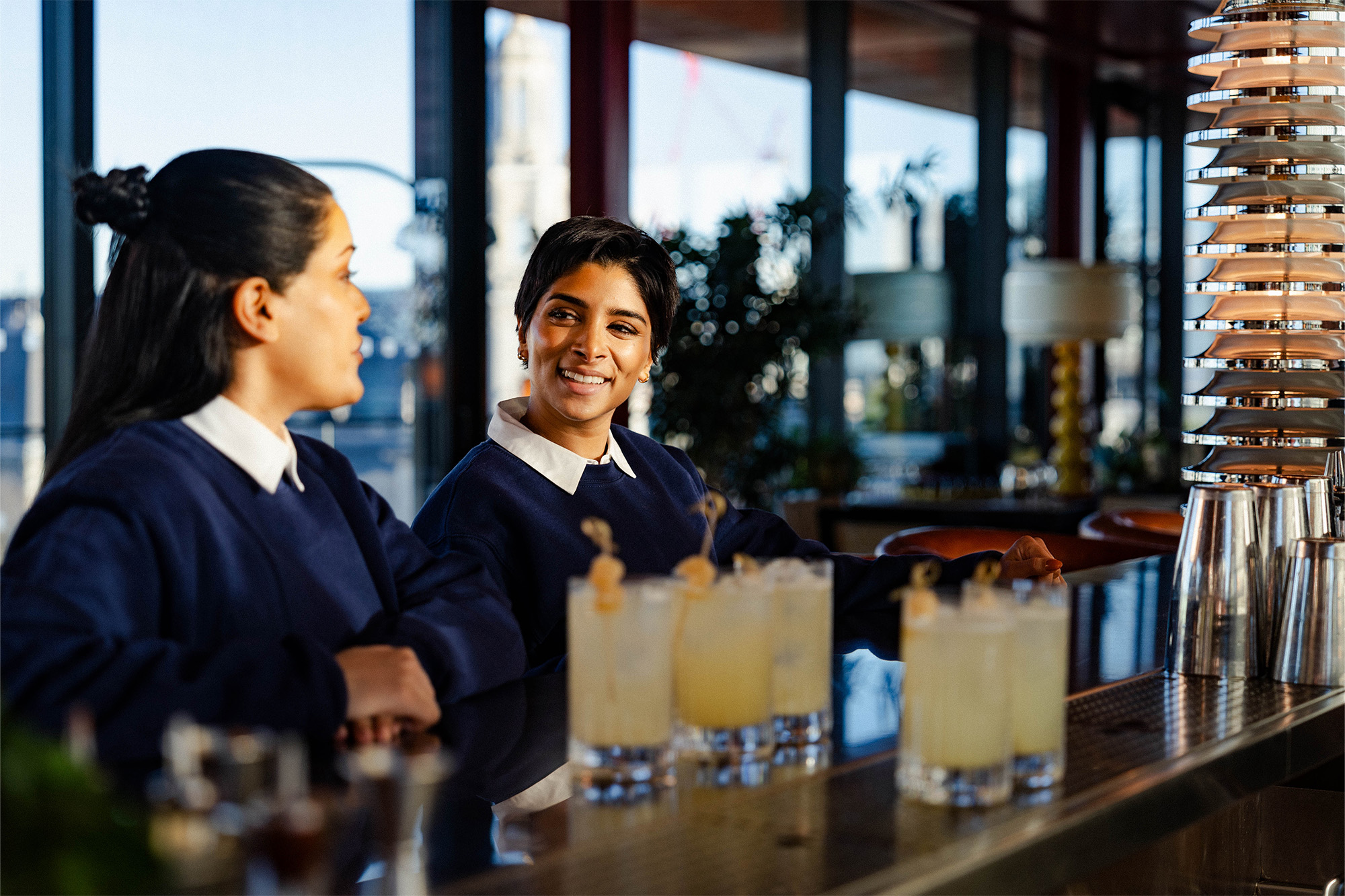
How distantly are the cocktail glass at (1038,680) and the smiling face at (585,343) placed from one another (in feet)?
3.37

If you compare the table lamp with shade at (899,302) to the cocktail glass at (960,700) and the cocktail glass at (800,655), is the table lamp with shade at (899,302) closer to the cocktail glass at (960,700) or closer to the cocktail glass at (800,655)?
the cocktail glass at (800,655)

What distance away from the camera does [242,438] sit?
1365 millimetres

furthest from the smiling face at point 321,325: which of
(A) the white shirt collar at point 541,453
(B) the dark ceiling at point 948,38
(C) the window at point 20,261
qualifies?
(B) the dark ceiling at point 948,38

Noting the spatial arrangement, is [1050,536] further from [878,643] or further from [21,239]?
[21,239]

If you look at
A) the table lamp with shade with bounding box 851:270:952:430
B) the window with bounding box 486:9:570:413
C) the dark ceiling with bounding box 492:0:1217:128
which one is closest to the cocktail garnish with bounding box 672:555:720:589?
the window with bounding box 486:9:570:413

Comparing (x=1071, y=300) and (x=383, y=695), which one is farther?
(x=1071, y=300)

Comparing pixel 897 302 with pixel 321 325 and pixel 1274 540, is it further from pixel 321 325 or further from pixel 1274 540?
pixel 321 325

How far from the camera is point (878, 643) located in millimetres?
1779

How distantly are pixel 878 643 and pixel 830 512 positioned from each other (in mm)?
4118

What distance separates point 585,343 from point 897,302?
216 inches

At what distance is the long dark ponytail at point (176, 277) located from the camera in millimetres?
1324

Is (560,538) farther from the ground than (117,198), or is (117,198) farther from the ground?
(117,198)

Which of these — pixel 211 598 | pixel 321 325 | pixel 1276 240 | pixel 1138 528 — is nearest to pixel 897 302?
pixel 1138 528

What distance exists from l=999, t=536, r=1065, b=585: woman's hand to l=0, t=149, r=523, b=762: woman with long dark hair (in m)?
0.70
